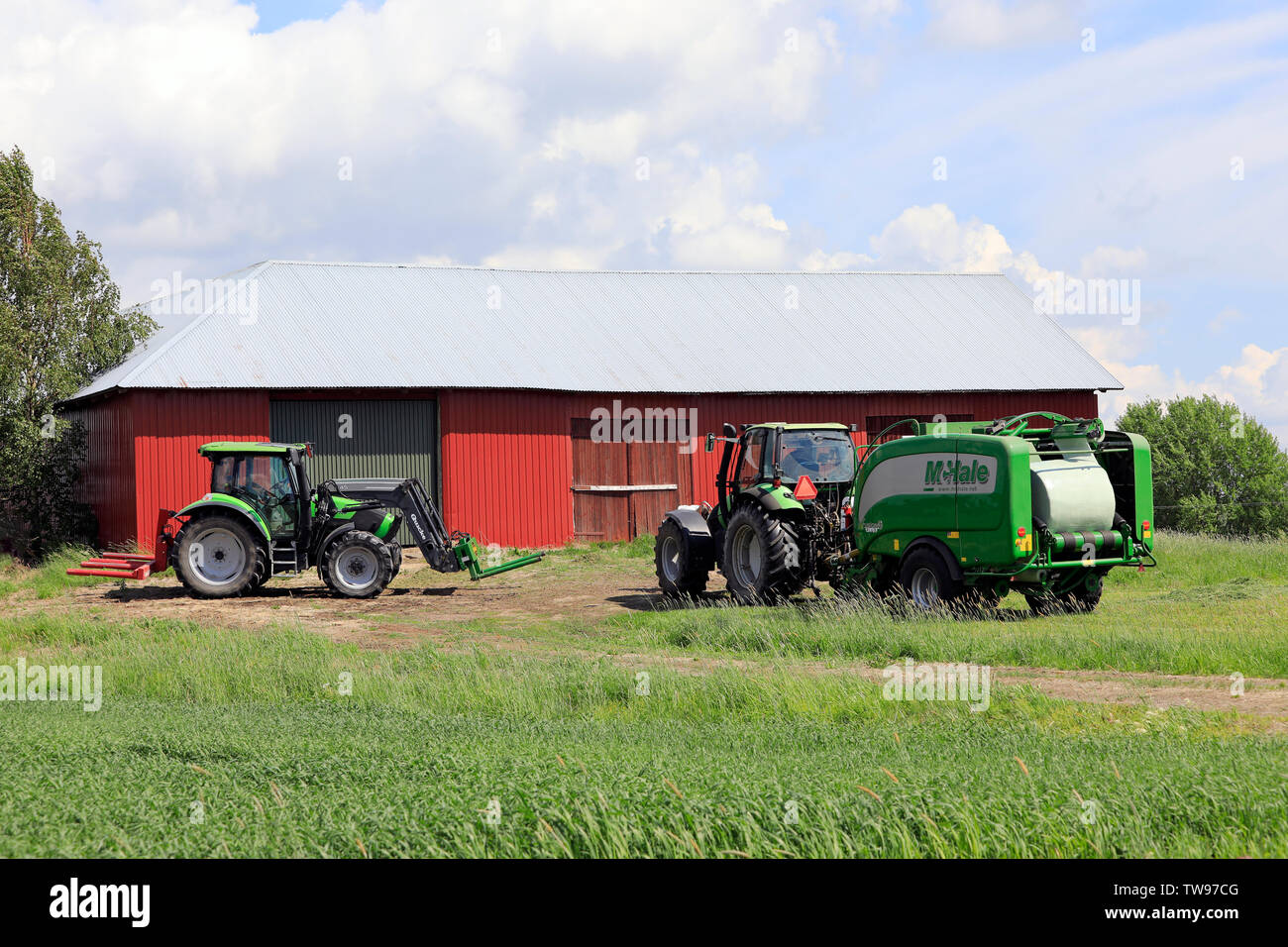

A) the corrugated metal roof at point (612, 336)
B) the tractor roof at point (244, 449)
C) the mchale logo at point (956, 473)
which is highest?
the corrugated metal roof at point (612, 336)

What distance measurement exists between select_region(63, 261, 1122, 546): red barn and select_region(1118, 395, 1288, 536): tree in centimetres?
2988

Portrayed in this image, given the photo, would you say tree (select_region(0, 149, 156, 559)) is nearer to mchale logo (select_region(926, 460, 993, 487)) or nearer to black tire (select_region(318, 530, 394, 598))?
black tire (select_region(318, 530, 394, 598))

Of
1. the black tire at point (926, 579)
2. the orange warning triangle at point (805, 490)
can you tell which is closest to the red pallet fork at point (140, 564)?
the orange warning triangle at point (805, 490)

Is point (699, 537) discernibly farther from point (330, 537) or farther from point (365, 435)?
point (365, 435)

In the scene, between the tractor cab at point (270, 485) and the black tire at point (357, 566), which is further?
the tractor cab at point (270, 485)

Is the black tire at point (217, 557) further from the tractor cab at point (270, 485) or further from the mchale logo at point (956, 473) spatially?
the mchale logo at point (956, 473)

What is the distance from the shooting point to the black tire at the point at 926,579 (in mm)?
14031

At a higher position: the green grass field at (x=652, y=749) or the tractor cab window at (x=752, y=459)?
the tractor cab window at (x=752, y=459)

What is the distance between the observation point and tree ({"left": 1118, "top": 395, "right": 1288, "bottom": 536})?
184 feet

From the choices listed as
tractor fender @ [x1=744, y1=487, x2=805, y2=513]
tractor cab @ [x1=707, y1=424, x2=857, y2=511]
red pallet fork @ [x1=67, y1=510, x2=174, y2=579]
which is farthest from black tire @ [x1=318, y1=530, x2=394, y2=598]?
tractor fender @ [x1=744, y1=487, x2=805, y2=513]

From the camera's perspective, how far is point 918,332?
3069 centimetres

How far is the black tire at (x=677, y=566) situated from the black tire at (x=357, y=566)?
4028 millimetres
